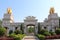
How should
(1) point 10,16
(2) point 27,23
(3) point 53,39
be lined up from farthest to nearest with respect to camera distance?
(1) point 10,16 < (2) point 27,23 < (3) point 53,39

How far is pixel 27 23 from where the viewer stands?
133 ft

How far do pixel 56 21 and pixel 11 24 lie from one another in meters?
13.5

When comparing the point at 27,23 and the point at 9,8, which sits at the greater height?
the point at 9,8

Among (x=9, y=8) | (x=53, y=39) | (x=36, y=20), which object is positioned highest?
(x=9, y=8)

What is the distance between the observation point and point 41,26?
41.3m

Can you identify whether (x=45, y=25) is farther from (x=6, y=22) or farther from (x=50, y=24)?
(x=6, y=22)

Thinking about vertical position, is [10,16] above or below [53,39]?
above

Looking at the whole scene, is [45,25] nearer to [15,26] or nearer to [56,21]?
[56,21]

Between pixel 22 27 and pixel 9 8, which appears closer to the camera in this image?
pixel 22 27

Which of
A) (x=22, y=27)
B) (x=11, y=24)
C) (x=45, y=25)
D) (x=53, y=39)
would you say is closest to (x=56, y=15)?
(x=45, y=25)

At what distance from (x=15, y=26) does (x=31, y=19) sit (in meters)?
5.17

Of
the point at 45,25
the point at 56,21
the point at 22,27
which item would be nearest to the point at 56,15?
the point at 56,21

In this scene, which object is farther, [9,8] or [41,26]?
[9,8]

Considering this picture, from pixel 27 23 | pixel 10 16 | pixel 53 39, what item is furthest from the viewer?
pixel 10 16
